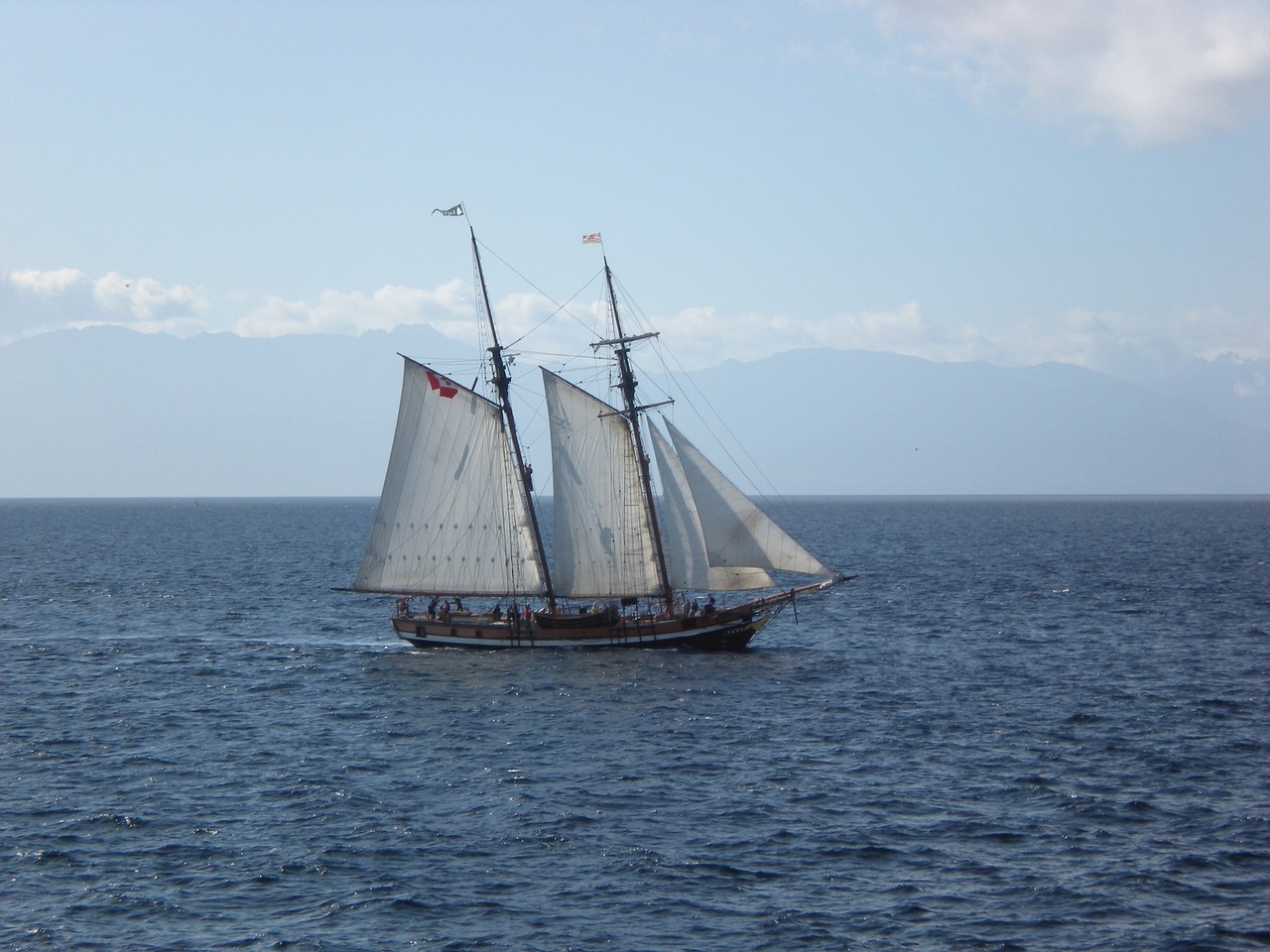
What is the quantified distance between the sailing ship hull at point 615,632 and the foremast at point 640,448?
Result: 1716 mm

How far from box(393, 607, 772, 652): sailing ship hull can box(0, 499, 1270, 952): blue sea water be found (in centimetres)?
104

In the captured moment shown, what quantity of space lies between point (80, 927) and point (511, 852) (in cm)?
1157

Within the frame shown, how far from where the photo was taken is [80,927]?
31.9 m

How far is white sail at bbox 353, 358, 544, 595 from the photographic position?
7250 cm

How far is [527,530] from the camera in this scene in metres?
73.0

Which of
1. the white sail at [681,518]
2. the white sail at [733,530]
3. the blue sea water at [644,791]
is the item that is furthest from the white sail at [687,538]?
the blue sea water at [644,791]

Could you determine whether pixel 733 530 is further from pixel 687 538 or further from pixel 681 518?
pixel 681 518

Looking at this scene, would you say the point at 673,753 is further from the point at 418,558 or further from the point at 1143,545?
the point at 1143,545

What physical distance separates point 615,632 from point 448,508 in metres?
11.9

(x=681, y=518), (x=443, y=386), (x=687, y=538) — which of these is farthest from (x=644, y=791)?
(x=443, y=386)

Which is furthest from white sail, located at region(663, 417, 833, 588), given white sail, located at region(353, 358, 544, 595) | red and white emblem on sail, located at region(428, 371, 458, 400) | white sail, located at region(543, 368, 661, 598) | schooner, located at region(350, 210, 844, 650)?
red and white emblem on sail, located at region(428, 371, 458, 400)

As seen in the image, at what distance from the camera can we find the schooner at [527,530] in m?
71.4

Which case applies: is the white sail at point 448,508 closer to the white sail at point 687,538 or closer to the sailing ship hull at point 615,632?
the sailing ship hull at point 615,632

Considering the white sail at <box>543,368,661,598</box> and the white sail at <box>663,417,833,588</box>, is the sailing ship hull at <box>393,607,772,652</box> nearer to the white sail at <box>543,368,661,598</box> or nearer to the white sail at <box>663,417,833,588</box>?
the white sail at <box>543,368,661,598</box>
